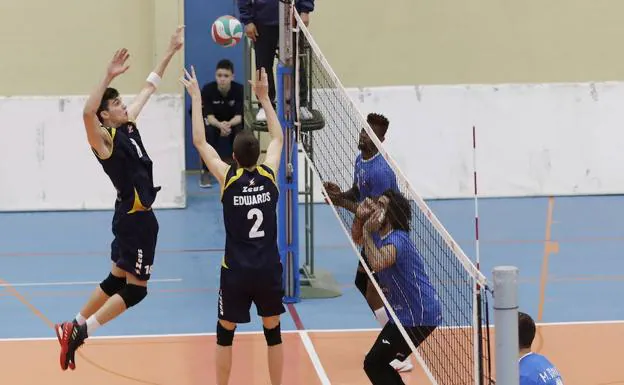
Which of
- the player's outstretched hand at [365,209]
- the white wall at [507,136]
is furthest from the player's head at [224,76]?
the player's outstretched hand at [365,209]

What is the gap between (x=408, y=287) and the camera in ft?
25.5

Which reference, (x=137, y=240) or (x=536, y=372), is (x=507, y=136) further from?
(x=536, y=372)

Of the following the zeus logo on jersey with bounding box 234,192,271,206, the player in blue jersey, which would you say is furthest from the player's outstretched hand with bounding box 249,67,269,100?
the player in blue jersey

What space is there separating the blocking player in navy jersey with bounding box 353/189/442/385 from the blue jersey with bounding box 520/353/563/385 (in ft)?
4.44

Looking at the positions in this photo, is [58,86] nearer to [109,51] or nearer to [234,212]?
[109,51]

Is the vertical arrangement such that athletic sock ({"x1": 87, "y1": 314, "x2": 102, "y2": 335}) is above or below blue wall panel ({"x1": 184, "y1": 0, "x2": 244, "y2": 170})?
below

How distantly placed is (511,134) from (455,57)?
161 cm

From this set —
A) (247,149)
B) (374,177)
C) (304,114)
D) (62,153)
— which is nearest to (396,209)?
(374,177)

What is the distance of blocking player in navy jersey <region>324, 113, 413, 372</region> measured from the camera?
8.89 m

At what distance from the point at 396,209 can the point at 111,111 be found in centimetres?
254

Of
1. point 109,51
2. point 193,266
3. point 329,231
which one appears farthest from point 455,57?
point 193,266

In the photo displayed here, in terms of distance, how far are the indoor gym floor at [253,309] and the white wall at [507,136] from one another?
0.38 metres

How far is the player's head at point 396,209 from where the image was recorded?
7969 mm

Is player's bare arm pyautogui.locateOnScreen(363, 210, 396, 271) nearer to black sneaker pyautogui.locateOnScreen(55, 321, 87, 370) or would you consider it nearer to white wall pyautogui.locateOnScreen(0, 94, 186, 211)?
black sneaker pyautogui.locateOnScreen(55, 321, 87, 370)
